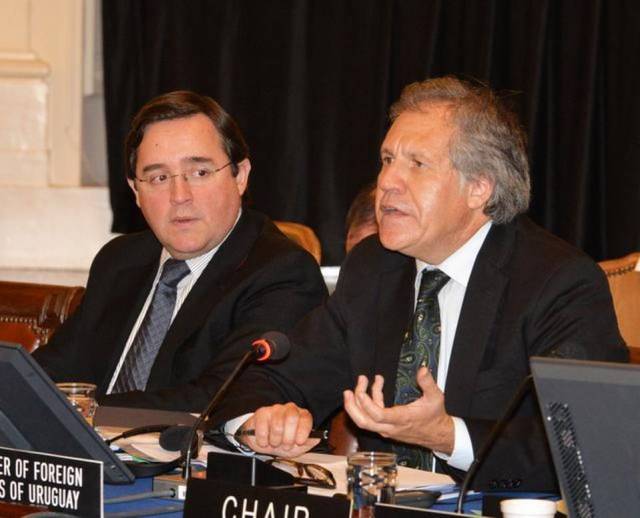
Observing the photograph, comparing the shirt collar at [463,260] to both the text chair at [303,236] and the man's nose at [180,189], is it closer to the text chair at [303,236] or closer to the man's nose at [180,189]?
the man's nose at [180,189]

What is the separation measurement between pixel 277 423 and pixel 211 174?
3.77ft

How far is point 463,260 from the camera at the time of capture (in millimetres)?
3043

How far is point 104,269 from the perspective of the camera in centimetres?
392

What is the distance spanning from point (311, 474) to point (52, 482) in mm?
540

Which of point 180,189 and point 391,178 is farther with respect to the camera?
point 180,189

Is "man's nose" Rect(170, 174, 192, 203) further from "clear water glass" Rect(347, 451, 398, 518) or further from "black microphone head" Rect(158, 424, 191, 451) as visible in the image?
"clear water glass" Rect(347, 451, 398, 518)

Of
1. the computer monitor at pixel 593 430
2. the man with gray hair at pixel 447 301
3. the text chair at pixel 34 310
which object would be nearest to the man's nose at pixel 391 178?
the man with gray hair at pixel 447 301

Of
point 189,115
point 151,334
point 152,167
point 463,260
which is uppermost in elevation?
point 189,115

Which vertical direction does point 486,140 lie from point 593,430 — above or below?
above

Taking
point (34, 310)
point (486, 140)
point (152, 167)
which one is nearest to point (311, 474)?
point (486, 140)

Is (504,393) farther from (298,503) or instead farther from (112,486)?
(298,503)

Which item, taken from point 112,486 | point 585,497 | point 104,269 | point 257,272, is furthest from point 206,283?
point 585,497

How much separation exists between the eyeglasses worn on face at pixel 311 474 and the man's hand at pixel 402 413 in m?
0.12

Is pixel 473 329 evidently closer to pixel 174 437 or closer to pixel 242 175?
pixel 174 437
